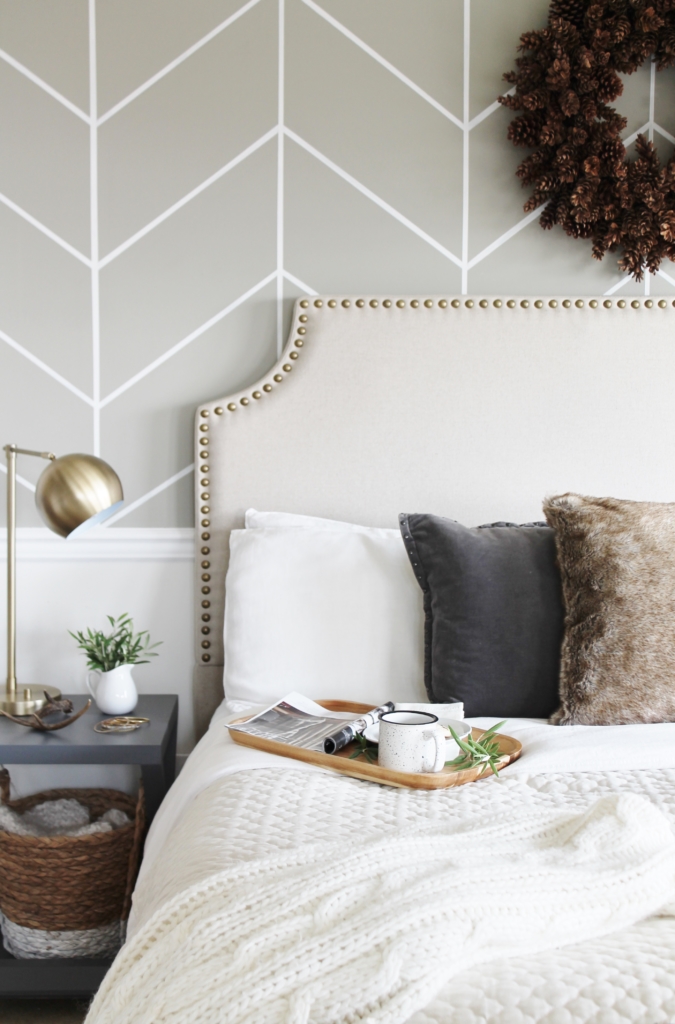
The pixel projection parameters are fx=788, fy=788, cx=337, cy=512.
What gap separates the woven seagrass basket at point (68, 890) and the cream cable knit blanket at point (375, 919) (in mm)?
767

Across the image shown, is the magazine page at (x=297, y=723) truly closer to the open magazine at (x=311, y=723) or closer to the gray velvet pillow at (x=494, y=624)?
the open magazine at (x=311, y=723)

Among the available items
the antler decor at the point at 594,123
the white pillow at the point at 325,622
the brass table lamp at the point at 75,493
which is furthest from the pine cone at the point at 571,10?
the brass table lamp at the point at 75,493

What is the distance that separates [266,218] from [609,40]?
903 millimetres

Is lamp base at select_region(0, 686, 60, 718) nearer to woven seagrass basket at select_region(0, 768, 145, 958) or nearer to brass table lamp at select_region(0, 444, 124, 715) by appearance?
woven seagrass basket at select_region(0, 768, 145, 958)

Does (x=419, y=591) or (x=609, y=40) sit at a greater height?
(x=609, y=40)

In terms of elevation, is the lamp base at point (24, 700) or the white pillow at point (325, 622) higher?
the white pillow at point (325, 622)

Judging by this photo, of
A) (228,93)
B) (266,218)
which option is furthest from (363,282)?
(228,93)

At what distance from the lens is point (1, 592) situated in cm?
193

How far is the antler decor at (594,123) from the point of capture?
6.06ft

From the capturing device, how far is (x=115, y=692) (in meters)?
1.66

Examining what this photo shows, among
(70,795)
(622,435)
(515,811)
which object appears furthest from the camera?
(622,435)

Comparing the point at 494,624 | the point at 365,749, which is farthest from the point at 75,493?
the point at 494,624

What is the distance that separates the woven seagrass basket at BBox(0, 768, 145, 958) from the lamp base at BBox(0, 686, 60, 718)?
252 millimetres

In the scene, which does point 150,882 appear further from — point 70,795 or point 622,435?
point 622,435
